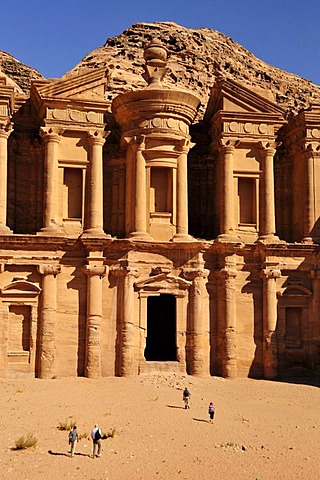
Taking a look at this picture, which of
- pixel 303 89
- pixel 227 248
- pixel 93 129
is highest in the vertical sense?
pixel 303 89

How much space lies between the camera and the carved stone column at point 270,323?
25.4 meters

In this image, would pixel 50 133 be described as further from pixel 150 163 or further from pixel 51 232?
pixel 150 163

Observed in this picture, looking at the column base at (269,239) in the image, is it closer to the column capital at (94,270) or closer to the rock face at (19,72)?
the column capital at (94,270)

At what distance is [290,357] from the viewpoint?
25891 mm

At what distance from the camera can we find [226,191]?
26.5 metres

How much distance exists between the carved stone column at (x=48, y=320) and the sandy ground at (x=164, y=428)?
0.65 meters

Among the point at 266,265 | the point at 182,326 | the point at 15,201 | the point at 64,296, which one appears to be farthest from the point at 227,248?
the point at 15,201

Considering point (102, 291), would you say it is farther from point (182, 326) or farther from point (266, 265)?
point (266, 265)

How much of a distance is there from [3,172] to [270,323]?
41.0ft

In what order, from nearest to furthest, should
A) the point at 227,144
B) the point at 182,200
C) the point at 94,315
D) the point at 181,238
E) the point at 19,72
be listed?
1. the point at 94,315
2. the point at 181,238
3. the point at 182,200
4. the point at 227,144
5. the point at 19,72

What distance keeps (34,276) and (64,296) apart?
1.41m

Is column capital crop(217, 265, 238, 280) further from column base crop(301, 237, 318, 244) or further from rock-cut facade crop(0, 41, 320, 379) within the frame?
column base crop(301, 237, 318, 244)

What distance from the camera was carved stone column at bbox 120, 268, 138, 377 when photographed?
2403cm

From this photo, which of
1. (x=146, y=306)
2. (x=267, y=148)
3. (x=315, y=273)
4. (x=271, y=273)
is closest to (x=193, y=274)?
(x=146, y=306)
